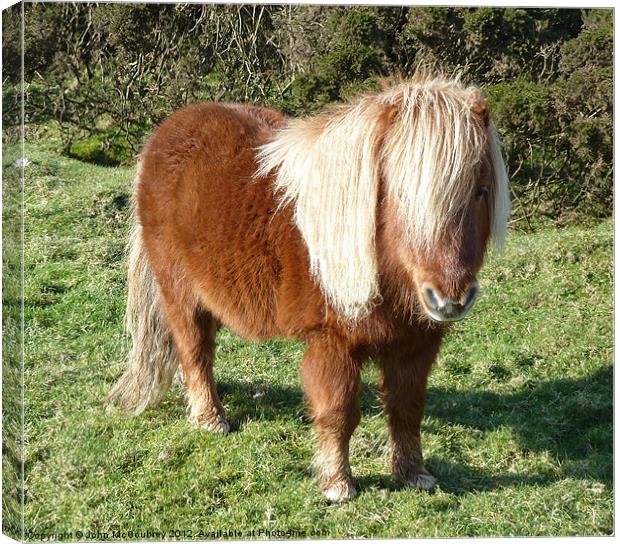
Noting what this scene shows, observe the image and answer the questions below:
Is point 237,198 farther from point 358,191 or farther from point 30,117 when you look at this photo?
point 30,117

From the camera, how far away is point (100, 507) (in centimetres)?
353

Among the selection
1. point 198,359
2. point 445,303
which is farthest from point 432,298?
point 198,359

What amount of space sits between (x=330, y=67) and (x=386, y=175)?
148 centimetres

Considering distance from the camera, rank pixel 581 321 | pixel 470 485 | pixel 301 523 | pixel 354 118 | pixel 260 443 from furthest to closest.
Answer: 1. pixel 581 321
2. pixel 260 443
3. pixel 470 485
4. pixel 301 523
5. pixel 354 118

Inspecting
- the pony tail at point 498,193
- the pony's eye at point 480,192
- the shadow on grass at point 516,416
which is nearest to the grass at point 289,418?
the shadow on grass at point 516,416

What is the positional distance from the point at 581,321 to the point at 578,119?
3.84 ft

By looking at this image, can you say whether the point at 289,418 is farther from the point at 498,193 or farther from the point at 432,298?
the point at 498,193

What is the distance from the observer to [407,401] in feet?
11.9

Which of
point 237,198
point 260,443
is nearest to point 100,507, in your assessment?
point 260,443

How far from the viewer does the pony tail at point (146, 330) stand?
446 centimetres

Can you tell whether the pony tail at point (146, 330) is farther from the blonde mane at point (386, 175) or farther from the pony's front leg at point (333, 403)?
the blonde mane at point (386, 175)

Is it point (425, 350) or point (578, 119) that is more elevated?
point (578, 119)

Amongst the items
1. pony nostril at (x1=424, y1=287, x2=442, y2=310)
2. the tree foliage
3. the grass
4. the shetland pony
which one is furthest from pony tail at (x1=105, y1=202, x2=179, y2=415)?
pony nostril at (x1=424, y1=287, x2=442, y2=310)

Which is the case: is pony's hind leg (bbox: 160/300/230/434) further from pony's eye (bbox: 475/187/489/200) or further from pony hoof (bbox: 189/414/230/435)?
pony's eye (bbox: 475/187/489/200)
